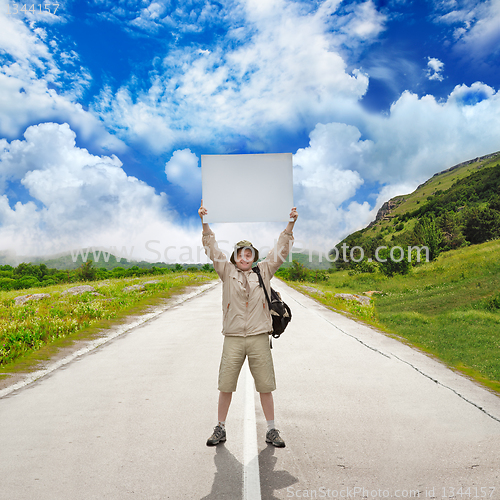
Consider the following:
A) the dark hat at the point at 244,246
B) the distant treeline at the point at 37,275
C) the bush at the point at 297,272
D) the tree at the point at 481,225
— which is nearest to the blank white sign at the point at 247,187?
the dark hat at the point at 244,246

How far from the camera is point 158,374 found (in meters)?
7.07

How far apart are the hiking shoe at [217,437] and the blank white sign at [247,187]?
88.3 inches

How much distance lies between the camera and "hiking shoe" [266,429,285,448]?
4.04m

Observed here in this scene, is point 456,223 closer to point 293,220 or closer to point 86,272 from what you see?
point 86,272

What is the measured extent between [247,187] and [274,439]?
266 cm

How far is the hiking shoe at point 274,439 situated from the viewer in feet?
13.3

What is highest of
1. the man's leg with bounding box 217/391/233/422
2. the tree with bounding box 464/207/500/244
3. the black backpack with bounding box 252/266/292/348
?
the tree with bounding box 464/207/500/244

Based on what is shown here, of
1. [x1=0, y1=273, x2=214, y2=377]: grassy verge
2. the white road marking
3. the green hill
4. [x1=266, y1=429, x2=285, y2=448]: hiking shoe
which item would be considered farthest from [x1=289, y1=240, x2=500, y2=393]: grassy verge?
the green hill

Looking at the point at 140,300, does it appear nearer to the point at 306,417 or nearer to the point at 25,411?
the point at 25,411

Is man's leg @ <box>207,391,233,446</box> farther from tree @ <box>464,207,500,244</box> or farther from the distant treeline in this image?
tree @ <box>464,207,500,244</box>

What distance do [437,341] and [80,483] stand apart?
999 centimetres

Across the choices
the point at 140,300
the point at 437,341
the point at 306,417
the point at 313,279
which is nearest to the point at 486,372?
the point at 437,341

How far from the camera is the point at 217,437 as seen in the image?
414 cm

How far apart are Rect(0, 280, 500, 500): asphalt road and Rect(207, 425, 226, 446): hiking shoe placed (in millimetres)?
73
